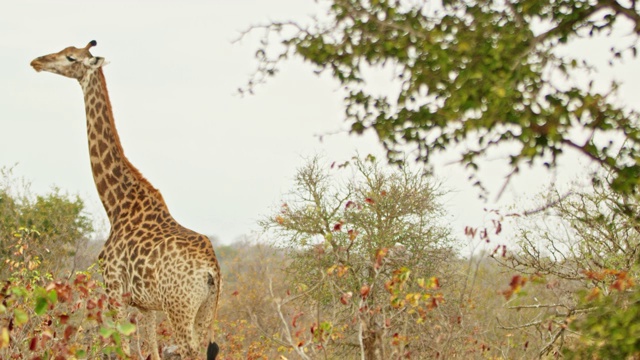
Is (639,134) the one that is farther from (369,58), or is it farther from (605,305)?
(369,58)

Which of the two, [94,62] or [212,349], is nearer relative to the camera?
[212,349]

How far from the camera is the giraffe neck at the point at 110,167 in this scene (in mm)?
11742

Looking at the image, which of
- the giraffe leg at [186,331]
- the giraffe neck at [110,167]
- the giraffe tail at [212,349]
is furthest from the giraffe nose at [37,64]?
the giraffe tail at [212,349]

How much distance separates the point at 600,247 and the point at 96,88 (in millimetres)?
9619

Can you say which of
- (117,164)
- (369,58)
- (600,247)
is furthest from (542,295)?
Result: (369,58)

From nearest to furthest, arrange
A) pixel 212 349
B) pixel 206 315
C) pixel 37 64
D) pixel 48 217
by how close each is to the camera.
A: pixel 212 349 < pixel 206 315 < pixel 37 64 < pixel 48 217

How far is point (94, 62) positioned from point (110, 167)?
5.59 ft

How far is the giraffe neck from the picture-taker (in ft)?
38.5

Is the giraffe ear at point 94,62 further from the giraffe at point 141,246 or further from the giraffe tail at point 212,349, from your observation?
the giraffe tail at point 212,349

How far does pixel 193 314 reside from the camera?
406 inches

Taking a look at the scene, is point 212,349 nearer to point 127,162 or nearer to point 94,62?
point 127,162

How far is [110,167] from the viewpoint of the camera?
12234mm

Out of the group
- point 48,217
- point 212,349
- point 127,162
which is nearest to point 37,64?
point 127,162

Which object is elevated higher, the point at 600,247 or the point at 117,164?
the point at 600,247
